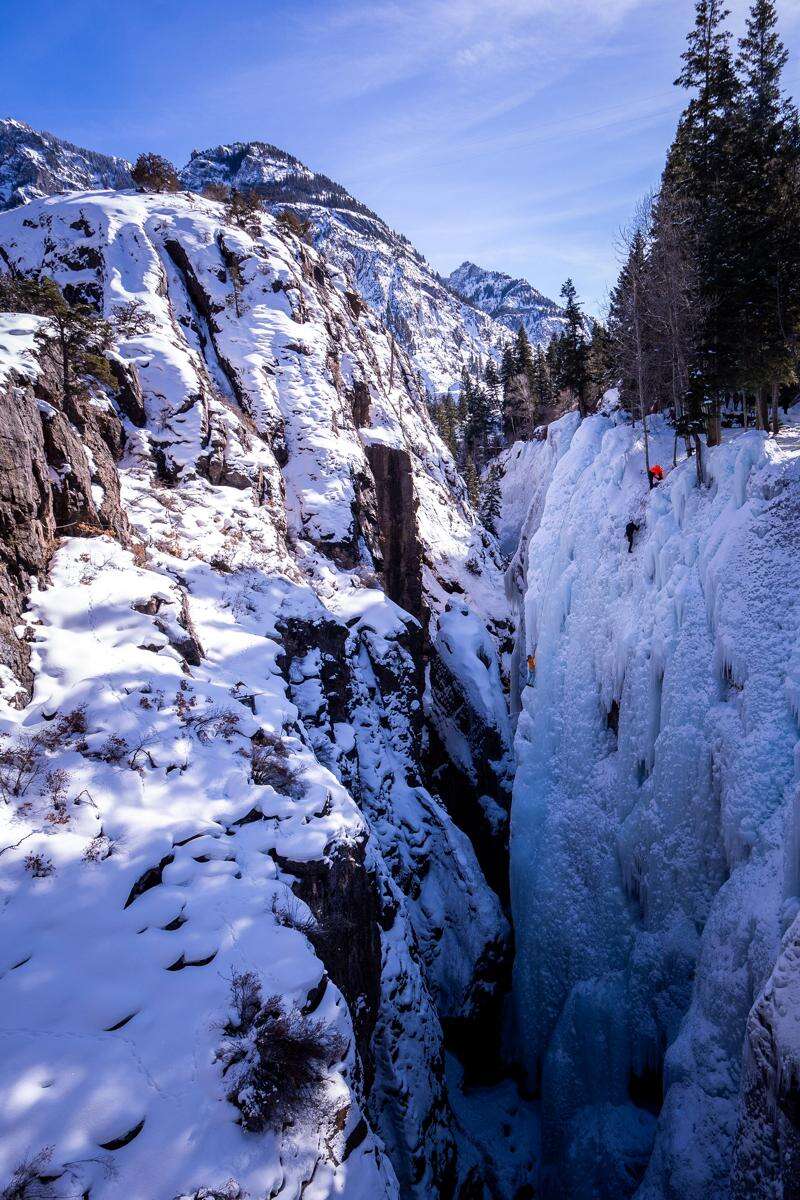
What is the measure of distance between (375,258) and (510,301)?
6433 centimetres

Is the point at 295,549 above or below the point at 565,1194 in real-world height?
above

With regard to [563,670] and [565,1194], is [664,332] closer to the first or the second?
[563,670]

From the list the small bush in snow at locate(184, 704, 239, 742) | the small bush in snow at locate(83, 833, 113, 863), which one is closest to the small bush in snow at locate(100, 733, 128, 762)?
the small bush in snow at locate(184, 704, 239, 742)

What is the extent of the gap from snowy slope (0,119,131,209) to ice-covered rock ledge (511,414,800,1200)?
419 feet

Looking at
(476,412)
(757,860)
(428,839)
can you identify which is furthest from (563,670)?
(476,412)

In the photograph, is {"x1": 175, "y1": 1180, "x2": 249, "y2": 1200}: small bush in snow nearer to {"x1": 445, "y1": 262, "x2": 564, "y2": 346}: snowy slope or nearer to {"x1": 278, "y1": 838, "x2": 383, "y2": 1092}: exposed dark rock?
{"x1": 278, "y1": 838, "x2": 383, "y2": 1092}: exposed dark rock

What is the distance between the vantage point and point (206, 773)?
24.6ft

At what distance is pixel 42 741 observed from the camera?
6652 mm

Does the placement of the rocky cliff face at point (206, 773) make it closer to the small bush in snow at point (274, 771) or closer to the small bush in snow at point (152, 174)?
the small bush in snow at point (274, 771)

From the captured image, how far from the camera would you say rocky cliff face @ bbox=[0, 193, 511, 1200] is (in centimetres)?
466

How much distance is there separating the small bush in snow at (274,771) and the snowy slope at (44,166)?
12826cm

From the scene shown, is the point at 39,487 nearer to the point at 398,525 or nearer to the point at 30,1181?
the point at 30,1181

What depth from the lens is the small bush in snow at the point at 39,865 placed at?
5.45m

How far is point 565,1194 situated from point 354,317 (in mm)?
36230
